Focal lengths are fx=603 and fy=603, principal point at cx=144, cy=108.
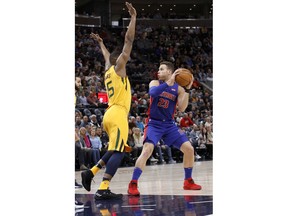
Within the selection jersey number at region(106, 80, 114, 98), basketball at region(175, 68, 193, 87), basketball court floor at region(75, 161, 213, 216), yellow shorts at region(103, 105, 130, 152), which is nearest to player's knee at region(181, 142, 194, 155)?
basketball court floor at region(75, 161, 213, 216)

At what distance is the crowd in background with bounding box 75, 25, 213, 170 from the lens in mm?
13039

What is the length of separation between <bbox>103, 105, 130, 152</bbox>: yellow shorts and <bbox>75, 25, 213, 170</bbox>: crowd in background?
832 mm

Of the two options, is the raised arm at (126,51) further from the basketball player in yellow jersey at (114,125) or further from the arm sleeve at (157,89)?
the arm sleeve at (157,89)

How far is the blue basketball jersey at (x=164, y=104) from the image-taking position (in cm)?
764

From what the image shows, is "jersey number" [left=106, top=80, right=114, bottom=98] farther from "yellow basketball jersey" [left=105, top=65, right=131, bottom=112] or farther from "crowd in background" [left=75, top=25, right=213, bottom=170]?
"crowd in background" [left=75, top=25, right=213, bottom=170]

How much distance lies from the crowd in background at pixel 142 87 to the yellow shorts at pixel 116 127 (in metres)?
0.83

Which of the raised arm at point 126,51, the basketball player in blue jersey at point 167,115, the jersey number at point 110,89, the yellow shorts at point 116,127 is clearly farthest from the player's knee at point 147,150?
the raised arm at point 126,51

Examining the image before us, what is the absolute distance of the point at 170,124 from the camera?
25.4ft

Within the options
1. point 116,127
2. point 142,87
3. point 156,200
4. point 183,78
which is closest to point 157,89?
point 183,78

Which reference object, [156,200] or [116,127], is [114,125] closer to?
[116,127]
